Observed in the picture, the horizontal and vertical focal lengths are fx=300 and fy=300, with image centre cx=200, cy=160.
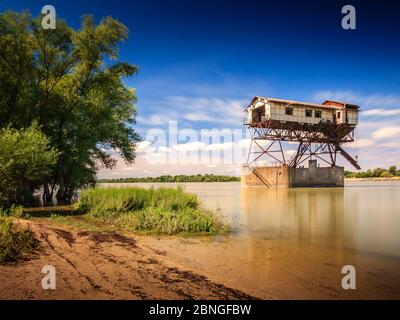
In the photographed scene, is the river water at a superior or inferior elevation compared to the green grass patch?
inferior

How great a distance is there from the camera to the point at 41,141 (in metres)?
15.2

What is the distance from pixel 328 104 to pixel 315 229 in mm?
42375

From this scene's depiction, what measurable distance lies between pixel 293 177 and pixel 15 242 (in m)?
40.9

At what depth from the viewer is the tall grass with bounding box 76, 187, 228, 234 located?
11.6 m

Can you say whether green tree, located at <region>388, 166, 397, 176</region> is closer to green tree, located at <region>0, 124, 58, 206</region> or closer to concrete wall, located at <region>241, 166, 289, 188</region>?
concrete wall, located at <region>241, 166, 289, 188</region>

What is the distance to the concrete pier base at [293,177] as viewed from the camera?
43812mm

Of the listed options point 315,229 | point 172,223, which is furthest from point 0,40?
point 315,229

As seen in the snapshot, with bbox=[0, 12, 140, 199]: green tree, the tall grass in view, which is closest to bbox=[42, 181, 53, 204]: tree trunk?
bbox=[0, 12, 140, 199]: green tree

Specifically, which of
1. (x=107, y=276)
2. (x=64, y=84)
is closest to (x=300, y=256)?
(x=107, y=276)

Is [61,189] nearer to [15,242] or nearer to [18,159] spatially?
[18,159]

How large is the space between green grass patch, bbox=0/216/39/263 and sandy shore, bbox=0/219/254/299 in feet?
0.91

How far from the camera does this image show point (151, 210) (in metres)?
12.8

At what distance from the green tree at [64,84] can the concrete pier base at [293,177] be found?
84.3 feet
